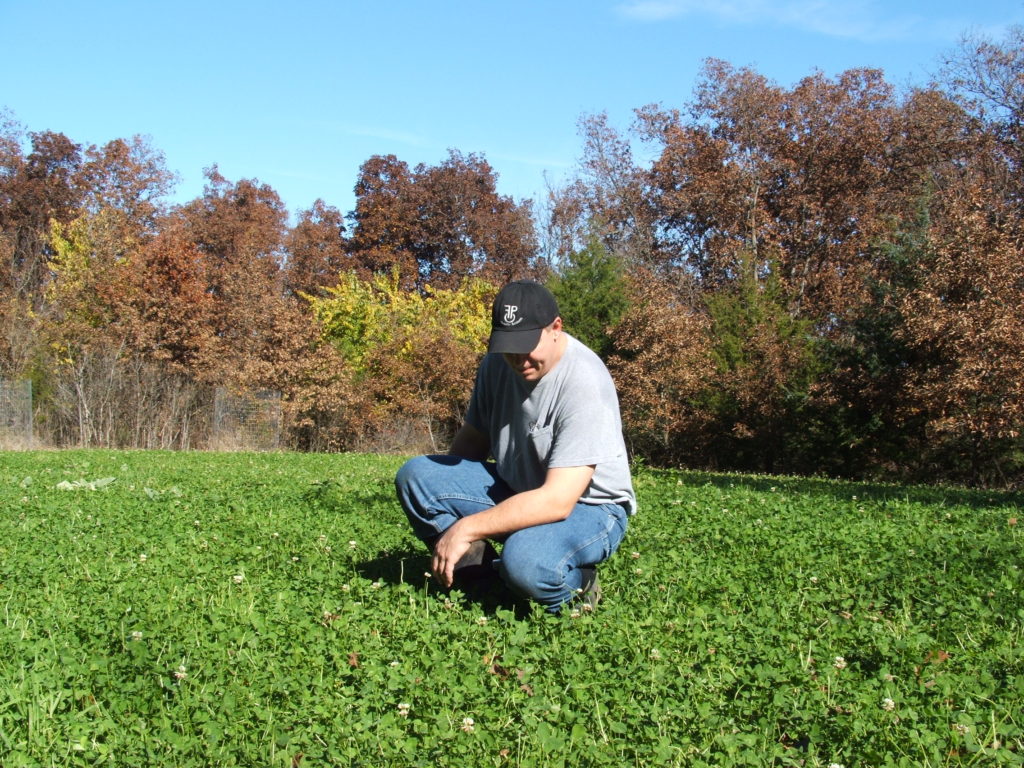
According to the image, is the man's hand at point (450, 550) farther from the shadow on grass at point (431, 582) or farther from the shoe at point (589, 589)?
the shoe at point (589, 589)

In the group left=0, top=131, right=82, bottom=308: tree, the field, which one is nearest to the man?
the field

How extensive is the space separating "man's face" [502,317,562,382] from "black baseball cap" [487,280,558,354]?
A: 4 cm

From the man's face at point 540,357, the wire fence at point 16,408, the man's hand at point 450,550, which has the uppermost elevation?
the man's face at point 540,357

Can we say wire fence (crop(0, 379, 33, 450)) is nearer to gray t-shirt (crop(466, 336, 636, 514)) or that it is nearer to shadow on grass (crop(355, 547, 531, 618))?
shadow on grass (crop(355, 547, 531, 618))

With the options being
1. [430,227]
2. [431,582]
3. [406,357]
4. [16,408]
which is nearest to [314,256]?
[430,227]

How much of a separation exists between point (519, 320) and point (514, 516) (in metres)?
0.80

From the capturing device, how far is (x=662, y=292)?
24.3m

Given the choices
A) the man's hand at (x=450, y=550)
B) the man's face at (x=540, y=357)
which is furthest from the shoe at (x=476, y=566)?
the man's face at (x=540, y=357)

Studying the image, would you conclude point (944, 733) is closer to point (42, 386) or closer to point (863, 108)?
point (42, 386)

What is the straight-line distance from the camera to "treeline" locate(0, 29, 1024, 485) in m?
19.6

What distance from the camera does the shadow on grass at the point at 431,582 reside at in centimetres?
416

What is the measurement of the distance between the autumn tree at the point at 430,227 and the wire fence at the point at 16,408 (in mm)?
18684

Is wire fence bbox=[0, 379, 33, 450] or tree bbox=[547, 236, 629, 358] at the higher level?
tree bbox=[547, 236, 629, 358]

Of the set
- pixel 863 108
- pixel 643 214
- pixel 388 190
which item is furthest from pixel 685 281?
pixel 388 190
